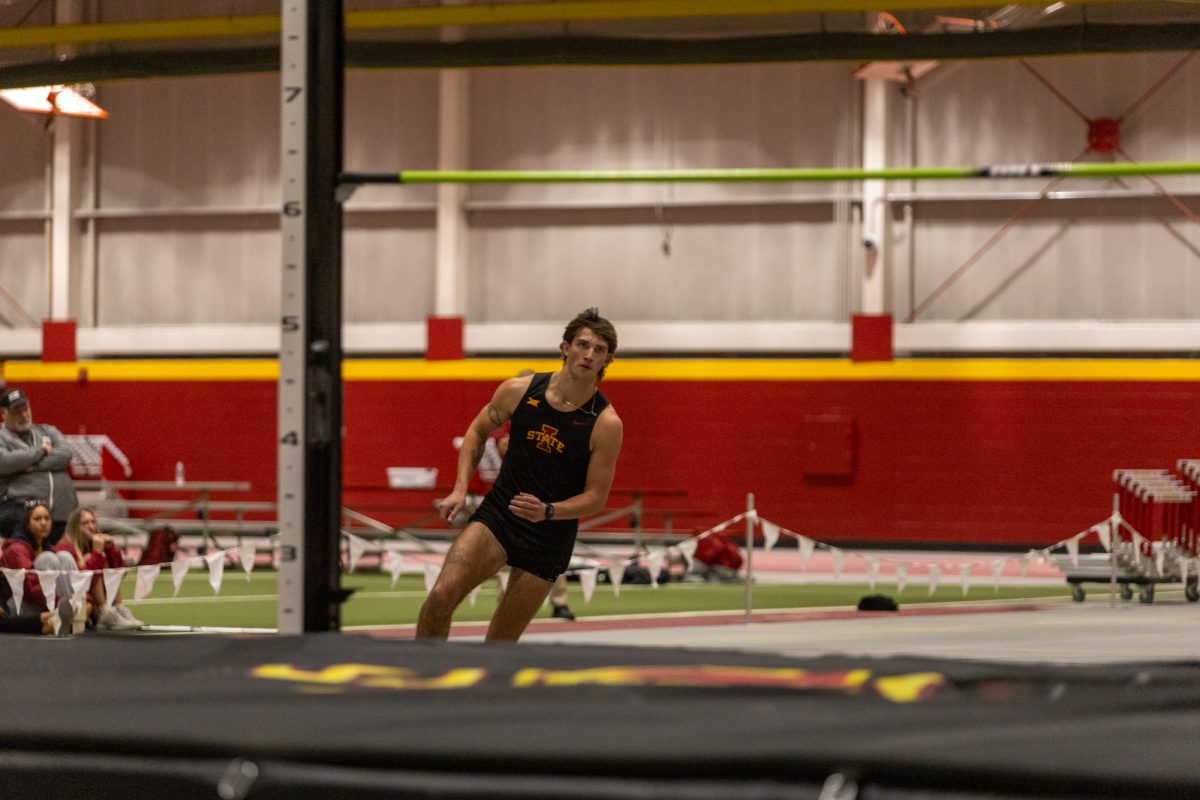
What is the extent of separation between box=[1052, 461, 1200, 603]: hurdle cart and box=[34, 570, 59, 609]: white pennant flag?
25.6 ft

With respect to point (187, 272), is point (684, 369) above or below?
below

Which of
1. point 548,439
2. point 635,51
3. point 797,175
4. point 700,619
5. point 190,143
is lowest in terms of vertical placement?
point 700,619

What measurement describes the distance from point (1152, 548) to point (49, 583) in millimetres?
8597

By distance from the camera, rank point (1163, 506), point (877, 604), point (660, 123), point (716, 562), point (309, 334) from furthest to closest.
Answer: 1. point (660, 123)
2. point (716, 562)
3. point (1163, 506)
4. point (877, 604)
5. point (309, 334)

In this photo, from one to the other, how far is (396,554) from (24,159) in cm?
1229

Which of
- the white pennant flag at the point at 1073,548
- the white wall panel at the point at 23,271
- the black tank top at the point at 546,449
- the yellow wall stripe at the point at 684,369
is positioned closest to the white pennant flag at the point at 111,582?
the black tank top at the point at 546,449

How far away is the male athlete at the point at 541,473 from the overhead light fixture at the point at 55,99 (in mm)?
11588

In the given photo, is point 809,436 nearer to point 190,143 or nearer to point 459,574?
point 190,143

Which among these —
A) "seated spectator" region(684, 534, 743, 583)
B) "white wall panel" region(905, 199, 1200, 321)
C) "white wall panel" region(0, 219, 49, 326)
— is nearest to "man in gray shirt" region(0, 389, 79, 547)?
"seated spectator" region(684, 534, 743, 583)

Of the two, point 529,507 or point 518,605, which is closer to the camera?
point 529,507

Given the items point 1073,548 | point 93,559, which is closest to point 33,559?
point 93,559

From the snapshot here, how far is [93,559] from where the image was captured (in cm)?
875

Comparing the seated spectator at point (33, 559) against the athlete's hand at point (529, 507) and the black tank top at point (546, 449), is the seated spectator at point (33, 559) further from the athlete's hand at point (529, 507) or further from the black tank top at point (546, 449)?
the athlete's hand at point (529, 507)

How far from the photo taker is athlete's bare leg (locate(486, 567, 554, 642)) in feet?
16.4
